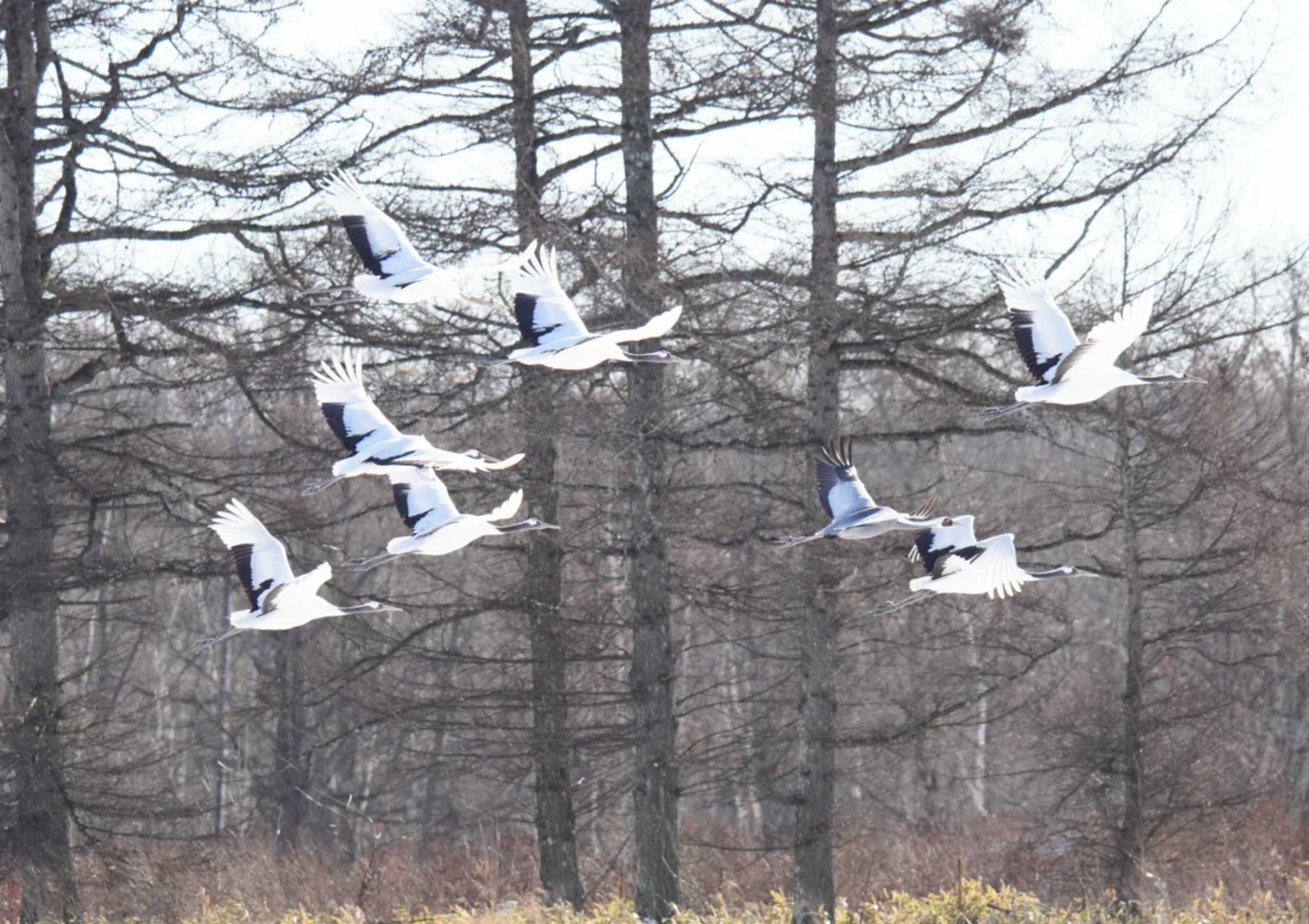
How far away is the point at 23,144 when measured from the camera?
14.1m

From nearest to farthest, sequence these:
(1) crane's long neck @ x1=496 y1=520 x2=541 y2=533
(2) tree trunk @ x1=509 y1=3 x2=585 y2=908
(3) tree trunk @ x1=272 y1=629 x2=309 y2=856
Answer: (1) crane's long neck @ x1=496 y1=520 x2=541 y2=533, (2) tree trunk @ x1=509 y1=3 x2=585 y2=908, (3) tree trunk @ x1=272 y1=629 x2=309 y2=856

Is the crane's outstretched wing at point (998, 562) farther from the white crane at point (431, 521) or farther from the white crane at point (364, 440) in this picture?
the white crane at point (364, 440)

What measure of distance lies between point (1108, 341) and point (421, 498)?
3.62 metres

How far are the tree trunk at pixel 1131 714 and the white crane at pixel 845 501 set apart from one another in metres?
3.95

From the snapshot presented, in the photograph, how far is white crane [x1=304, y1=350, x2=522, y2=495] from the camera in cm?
827

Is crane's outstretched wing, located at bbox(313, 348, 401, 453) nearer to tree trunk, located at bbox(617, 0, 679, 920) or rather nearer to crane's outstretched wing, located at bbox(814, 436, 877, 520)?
crane's outstretched wing, located at bbox(814, 436, 877, 520)

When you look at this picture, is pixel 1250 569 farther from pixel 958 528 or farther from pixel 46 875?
pixel 46 875

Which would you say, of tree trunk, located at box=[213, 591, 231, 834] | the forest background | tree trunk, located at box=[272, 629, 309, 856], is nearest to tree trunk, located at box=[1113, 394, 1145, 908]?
the forest background

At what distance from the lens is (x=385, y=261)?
30.3ft

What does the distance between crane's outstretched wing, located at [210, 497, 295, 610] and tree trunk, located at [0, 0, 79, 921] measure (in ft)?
14.5

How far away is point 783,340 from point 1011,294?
362 cm

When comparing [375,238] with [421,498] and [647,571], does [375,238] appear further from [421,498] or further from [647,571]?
[647,571]

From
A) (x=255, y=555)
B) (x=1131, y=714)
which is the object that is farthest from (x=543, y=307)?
(x=1131, y=714)

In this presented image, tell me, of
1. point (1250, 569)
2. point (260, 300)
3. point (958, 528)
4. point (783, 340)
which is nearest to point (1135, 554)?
point (1250, 569)
